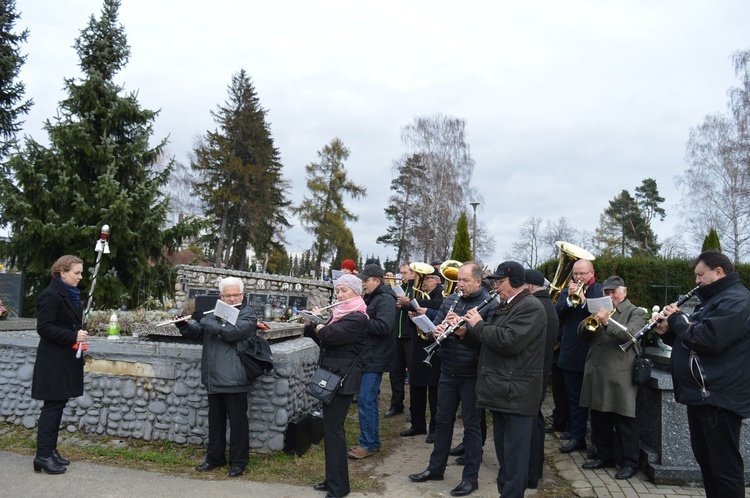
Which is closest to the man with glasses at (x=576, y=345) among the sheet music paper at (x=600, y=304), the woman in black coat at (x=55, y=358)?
the sheet music paper at (x=600, y=304)

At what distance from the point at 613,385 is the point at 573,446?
1.17m

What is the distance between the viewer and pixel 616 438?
5.51m

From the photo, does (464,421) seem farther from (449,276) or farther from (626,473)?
(449,276)

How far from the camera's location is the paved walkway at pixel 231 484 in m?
4.86

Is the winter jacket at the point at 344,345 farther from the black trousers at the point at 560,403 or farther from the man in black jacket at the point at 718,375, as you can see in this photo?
the black trousers at the point at 560,403

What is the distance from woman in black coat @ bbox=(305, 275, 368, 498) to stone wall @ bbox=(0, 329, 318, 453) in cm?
130

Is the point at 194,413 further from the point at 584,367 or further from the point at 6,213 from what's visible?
the point at 6,213

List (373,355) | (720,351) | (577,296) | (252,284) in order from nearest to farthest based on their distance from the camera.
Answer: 1. (720,351)
2. (577,296)
3. (373,355)
4. (252,284)

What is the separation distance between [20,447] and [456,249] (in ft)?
52.4

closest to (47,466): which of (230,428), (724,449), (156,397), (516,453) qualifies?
(156,397)

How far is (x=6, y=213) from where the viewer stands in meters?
13.3

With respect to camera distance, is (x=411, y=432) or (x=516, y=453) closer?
(x=516, y=453)

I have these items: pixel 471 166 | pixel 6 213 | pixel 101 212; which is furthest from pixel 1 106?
pixel 471 166

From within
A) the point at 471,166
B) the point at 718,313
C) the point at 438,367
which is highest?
the point at 471,166
